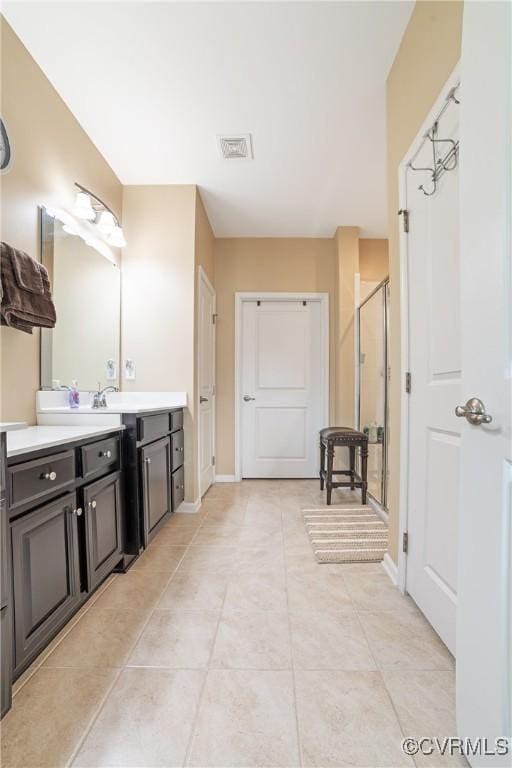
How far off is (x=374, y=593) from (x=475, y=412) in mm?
1261

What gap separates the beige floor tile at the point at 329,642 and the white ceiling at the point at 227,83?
254cm

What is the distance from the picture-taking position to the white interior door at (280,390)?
3.90 meters

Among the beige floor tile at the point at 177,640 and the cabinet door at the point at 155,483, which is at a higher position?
the cabinet door at the point at 155,483

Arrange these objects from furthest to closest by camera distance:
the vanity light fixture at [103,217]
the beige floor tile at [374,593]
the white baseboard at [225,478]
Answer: the white baseboard at [225,478]
the vanity light fixture at [103,217]
the beige floor tile at [374,593]

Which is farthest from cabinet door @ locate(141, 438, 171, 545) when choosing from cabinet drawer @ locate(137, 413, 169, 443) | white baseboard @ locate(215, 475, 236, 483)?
white baseboard @ locate(215, 475, 236, 483)

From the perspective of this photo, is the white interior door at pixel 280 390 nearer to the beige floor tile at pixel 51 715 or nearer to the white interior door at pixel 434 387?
the white interior door at pixel 434 387

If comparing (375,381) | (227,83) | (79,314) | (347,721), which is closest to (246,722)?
(347,721)

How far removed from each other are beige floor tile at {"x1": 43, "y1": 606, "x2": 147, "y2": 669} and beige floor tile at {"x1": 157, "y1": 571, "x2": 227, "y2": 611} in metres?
0.14

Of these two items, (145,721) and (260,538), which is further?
(260,538)

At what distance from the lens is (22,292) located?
5.22 feet

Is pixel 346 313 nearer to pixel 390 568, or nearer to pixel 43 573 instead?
pixel 390 568

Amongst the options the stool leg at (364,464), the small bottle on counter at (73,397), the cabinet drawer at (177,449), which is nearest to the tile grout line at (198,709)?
the cabinet drawer at (177,449)

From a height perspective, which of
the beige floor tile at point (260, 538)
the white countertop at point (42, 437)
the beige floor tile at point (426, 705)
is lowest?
the beige floor tile at point (260, 538)

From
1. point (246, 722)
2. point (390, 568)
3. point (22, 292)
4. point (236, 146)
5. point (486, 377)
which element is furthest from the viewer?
point (236, 146)
